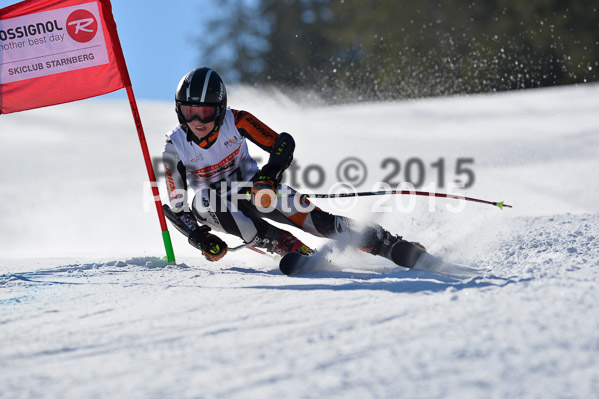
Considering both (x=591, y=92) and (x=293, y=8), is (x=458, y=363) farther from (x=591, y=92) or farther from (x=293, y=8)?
(x=293, y=8)

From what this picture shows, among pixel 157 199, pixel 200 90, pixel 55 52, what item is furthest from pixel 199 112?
pixel 55 52

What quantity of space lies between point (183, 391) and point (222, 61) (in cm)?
3081

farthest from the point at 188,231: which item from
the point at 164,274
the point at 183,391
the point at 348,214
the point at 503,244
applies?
the point at 183,391

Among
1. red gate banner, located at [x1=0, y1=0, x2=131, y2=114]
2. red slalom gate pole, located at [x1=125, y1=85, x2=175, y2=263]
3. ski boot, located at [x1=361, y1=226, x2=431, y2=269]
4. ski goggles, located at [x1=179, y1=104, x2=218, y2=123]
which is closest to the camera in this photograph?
ski boot, located at [x1=361, y1=226, x2=431, y2=269]

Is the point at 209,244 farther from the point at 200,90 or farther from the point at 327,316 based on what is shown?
the point at 327,316

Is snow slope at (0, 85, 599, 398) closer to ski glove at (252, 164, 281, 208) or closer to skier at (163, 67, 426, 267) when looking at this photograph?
skier at (163, 67, 426, 267)

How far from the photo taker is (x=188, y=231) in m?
4.42

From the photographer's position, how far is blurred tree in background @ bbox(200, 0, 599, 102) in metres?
23.2

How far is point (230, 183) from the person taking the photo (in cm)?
449

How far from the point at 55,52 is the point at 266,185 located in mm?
2117

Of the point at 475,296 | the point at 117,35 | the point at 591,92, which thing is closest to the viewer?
the point at 475,296

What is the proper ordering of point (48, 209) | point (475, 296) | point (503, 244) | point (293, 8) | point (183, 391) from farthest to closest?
point (293, 8) < point (48, 209) < point (503, 244) < point (475, 296) < point (183, 391)

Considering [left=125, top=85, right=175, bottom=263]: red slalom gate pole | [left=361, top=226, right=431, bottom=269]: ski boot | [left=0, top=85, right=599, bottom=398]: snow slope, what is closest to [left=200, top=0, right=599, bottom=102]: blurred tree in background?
[left=0, top=85, right=599, bottom=398]: snow slope

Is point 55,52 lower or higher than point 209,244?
higher
